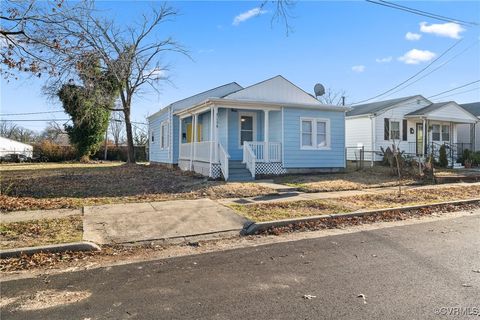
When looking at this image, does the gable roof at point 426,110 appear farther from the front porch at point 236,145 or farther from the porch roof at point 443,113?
the front porch at point 236,145

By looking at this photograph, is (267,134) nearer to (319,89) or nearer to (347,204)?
(347,204)

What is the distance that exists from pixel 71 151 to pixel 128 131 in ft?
33.5

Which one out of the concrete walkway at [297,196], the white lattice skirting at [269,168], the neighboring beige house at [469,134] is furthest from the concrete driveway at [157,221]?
the neighboring beige house at [469,134]

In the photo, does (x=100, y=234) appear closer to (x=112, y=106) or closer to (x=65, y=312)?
(x=65, y=312)

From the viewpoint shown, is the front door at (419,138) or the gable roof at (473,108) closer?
the front door at (419,138)

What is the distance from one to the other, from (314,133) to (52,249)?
1278cm

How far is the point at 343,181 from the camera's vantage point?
14195 millimetres

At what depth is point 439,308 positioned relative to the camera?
145 inches

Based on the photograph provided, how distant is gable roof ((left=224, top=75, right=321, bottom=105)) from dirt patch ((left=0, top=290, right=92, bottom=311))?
13245 millimetres

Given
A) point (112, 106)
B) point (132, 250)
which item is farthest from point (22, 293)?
point (112, 106)

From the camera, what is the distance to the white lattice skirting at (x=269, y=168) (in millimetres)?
15055

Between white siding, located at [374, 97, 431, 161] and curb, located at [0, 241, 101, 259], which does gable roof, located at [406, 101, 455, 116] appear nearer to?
white siding, located at [374, 97, 431, 161]

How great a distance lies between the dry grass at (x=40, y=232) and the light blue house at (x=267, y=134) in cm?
736

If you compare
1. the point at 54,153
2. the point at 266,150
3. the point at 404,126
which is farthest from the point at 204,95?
the point at 54,153
